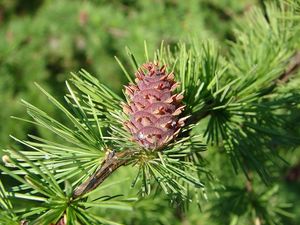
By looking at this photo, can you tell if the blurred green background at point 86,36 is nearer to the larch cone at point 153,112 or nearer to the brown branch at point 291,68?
the brown branch at point 291,68

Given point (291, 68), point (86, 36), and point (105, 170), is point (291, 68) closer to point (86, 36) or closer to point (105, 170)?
point (105, 170)

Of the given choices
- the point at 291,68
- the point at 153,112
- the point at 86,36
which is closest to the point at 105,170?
the point at 153,112

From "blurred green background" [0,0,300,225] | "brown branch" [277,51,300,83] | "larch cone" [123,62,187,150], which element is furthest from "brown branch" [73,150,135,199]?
"blurred green background" [0,0,300,225]

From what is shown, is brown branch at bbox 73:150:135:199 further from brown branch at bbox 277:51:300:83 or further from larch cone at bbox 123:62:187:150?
brown branch at bbox 277:51:300:83

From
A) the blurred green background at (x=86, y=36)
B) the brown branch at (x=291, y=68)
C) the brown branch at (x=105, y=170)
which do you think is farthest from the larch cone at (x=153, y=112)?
the blurred green background at (x=86, y=36)

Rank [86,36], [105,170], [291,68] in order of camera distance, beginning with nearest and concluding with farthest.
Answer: [105,170] → [291,68] → [86,36]

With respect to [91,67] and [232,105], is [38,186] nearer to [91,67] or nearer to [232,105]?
[232,105]
